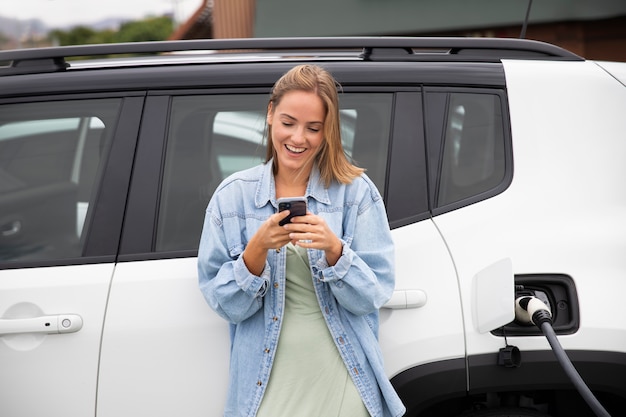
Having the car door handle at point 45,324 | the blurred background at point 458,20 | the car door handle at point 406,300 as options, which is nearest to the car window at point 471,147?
the car door handle at point 406,300

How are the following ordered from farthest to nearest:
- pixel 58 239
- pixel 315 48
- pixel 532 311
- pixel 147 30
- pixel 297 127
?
pixel 147 30 < pixel 315 48 < pixel 58 239 < pixel 532 311 < pixel 297 127

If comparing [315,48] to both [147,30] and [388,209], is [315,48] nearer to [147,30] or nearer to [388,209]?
[388,209]

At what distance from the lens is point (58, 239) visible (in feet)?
8.05

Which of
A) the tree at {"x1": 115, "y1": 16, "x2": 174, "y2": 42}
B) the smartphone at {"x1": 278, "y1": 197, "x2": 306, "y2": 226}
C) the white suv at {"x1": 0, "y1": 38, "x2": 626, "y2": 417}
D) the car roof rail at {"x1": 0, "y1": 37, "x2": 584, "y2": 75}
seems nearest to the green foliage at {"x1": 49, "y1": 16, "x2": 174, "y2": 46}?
the tree at {"x1": 115, "y1": 16, "x2": 174, "y2": 42}

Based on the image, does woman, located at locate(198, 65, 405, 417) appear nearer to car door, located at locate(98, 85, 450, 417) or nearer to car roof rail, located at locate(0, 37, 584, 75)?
car door, located at locate(98, 85, 450, 417)

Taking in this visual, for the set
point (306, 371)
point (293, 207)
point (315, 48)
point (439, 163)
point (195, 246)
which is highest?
point (315, 48)

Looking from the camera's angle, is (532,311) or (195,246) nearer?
(532,311)

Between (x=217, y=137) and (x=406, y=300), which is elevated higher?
(x=217, y=137)

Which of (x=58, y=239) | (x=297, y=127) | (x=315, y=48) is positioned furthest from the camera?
(x=315, y=48)

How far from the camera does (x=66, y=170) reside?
8.34ft

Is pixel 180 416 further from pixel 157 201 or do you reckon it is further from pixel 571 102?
pixel 571 102

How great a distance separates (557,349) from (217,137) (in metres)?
1.21

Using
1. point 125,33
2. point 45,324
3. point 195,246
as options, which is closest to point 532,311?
point 195,246

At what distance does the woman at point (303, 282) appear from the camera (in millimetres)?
2014
